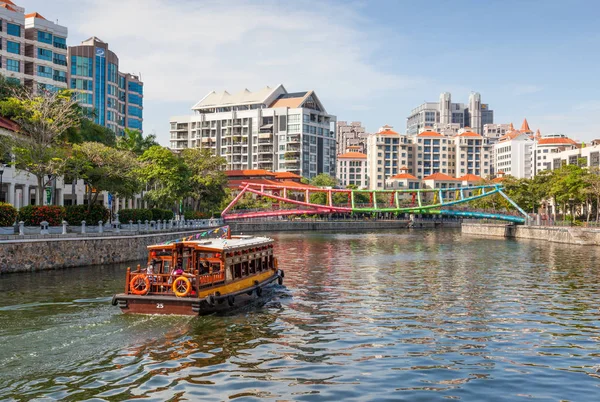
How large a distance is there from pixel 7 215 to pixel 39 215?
10.3 feet

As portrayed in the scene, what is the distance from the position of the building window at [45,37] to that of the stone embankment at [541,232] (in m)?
69.9

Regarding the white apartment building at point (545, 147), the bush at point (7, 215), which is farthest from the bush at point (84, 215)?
the white apartment building at point (545, 147)

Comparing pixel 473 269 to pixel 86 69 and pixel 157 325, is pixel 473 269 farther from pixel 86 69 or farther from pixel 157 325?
pixel 86 69

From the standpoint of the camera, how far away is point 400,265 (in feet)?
151

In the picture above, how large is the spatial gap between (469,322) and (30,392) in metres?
15.1

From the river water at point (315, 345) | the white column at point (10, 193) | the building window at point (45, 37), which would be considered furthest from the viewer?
the building window at point (45, 37)

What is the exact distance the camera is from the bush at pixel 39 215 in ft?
130

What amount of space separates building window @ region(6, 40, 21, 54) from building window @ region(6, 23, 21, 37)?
1139 mm

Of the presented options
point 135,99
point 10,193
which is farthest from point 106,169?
point 135,99

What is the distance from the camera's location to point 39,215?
4028 cm

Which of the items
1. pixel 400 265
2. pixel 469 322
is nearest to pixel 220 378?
pixel 469 322

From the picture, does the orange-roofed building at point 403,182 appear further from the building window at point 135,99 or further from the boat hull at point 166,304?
the boat hull at point 166,304

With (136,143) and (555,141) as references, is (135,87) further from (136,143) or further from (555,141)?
(555,141)

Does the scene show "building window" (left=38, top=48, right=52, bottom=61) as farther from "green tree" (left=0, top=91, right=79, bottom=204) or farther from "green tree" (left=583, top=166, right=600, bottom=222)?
"green tree" (left=583, top=166, right=600, bottom=222)
